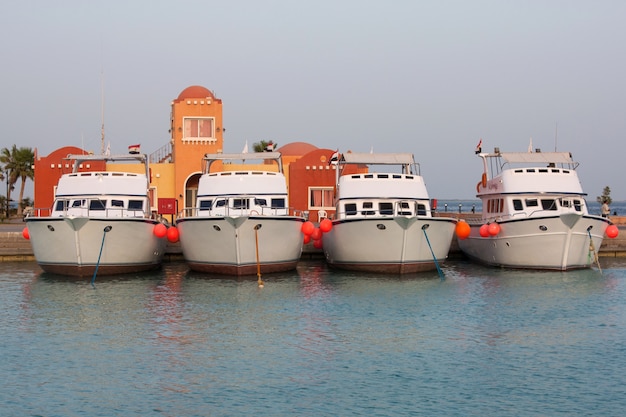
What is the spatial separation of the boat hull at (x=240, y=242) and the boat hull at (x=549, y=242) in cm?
876

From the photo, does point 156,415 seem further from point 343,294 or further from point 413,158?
point 413,158

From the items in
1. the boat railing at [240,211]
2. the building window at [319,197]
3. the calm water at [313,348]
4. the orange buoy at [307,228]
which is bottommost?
the calm water at [313,348]

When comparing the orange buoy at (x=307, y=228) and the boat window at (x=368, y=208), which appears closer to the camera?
the orange buoy at (x=307, y=228)

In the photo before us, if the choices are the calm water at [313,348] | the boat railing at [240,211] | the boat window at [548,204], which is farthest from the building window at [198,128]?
the boat window at [548,204]

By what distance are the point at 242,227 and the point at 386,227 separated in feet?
18.1

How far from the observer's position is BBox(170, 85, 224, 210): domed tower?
149 ft

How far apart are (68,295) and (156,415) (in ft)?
46.1

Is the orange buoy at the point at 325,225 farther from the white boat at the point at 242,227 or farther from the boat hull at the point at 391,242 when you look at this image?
the white boat at the point at 242,227

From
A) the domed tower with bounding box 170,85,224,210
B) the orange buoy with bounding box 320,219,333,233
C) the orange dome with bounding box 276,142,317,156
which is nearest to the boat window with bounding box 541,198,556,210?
the orange buoy with bounding box 320,219,333,233

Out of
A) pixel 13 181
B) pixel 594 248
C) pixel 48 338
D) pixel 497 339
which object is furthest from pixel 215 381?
pixel 13 181

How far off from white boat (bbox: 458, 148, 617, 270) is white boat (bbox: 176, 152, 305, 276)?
24.5 ft

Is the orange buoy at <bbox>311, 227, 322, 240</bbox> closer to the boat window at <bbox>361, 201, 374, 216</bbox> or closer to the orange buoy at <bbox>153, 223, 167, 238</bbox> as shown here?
the boat window at <bbox>361, 201, 374, 216</bbox>

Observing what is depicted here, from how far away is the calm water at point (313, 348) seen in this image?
14.8 metres

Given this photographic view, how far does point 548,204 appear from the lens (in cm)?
3319
